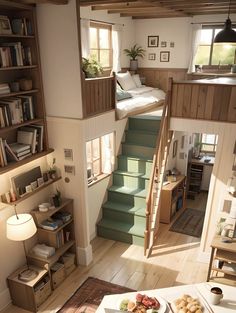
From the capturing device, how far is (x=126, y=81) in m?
6.50

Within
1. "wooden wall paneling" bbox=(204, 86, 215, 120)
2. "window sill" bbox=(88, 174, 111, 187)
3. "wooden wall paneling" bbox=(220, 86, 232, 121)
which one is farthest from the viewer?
"window sill" bbox=(88, 174, 111, 187)

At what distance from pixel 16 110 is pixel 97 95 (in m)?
1.16

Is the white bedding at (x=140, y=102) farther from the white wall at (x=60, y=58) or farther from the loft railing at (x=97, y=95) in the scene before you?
the white wall at (x=60, y=58)

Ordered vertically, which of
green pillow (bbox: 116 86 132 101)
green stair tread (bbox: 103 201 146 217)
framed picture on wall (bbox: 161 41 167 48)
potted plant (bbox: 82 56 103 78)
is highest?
framed picture on wall (bbox: 161 41 167 48)

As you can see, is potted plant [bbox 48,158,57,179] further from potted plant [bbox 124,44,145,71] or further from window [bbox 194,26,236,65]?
window [bbox 194,26,236,65]

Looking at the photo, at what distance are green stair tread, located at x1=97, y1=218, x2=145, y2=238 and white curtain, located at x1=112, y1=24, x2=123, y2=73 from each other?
3417 millimetres

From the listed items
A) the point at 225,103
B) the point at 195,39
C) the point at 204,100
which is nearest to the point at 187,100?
the point at 204,100

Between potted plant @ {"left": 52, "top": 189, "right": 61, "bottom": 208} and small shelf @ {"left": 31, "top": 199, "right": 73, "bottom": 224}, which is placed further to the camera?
potted plant @ {"left": 52, "top": 189, "right": 61, "bottom": 208}

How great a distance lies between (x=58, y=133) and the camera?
391 cm

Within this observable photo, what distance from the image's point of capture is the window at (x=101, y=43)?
577 centimetres

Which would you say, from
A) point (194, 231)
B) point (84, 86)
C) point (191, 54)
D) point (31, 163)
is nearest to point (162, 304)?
point (31, 163)

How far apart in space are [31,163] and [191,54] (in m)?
4.78

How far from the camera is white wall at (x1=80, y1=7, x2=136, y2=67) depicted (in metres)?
5.57

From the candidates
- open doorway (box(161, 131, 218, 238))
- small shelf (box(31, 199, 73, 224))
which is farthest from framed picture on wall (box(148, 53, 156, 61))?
small shelf (box(31, 199, 73, 224))
